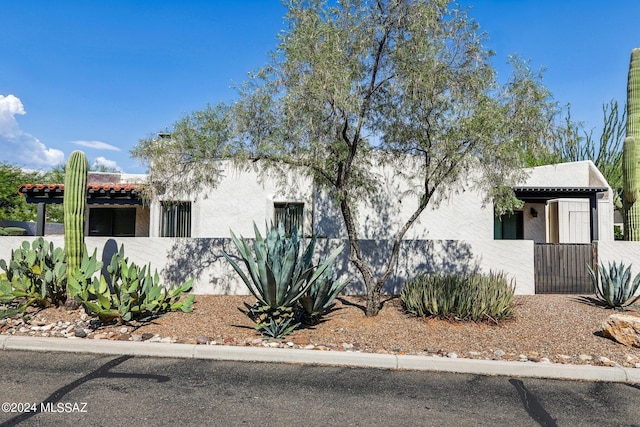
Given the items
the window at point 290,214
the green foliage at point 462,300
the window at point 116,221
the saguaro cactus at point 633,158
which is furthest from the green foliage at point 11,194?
the saguaro cactus at point 633,158

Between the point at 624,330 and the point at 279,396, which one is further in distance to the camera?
the point at 624,330

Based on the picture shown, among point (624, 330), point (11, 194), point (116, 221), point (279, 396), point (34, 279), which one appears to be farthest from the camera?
point (11, 194)

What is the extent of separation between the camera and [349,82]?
22.3 ft

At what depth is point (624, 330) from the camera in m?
Result: 6.49

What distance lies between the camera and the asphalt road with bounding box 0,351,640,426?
4.12 metres

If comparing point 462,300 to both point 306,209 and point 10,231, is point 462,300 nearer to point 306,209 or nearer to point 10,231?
point 306,209

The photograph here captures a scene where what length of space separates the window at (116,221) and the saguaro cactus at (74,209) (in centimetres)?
1016

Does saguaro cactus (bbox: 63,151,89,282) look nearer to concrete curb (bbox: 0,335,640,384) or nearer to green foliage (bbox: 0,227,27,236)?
concrete curb (bbox: 0,335,640,384)

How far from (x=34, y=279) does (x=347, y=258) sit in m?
6.57

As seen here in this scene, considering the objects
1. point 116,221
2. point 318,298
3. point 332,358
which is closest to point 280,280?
point 318,298

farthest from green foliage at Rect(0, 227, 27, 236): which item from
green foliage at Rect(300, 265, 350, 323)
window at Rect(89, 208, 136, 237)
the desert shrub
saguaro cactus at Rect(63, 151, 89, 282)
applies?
green foliage at Rect(300, 265, 350, 323)

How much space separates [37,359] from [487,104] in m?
7.72

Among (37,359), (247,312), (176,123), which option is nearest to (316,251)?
(247,312)

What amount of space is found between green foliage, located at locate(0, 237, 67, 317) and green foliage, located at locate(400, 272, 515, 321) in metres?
6.80
